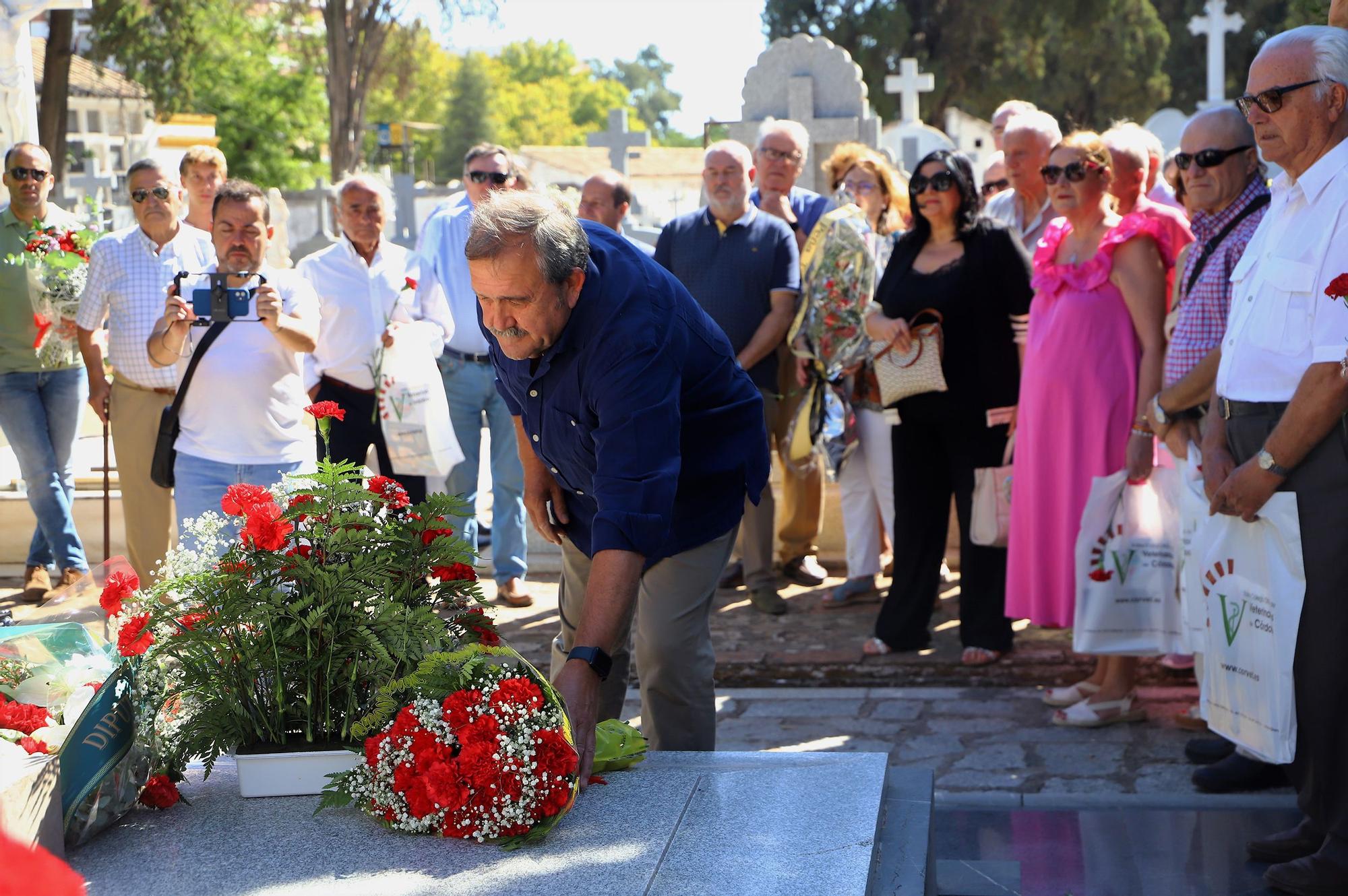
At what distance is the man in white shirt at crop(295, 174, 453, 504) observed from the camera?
6184mm

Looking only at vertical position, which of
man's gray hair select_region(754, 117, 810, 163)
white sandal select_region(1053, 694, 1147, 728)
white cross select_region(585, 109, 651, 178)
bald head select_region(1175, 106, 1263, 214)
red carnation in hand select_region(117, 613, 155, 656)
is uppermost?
white cross select_region(585, 109, 651, 178)

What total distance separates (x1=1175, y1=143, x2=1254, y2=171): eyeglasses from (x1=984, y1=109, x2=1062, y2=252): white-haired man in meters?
1.21

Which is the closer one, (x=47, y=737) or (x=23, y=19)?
(x=47, y=737)

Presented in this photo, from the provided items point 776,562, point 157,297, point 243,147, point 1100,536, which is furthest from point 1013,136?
point 243,147

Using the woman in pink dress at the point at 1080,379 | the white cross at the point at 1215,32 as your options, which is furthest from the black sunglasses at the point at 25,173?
the white cross at the point at 1215,32

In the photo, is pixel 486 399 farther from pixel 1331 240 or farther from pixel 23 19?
pixel 1331 240

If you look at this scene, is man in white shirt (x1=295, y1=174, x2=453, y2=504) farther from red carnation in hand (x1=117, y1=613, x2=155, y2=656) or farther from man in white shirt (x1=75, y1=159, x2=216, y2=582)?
red carnation in hand (x1=117, y1=613, x2=155, y2=656)

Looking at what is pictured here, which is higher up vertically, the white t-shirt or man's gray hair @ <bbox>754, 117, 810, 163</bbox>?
man's gray hair @ <bbox>754, 117, 810, 163</bbox>

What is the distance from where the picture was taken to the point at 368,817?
2814 mm

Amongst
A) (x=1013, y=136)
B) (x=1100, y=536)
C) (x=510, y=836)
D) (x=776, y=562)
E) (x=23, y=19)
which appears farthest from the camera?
(x=23, y=19)

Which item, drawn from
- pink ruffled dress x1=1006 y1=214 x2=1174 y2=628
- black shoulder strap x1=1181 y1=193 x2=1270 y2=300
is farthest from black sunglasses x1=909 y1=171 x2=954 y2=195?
black shoulder strap x1=1181 y1=193 x2=1270 y2=300

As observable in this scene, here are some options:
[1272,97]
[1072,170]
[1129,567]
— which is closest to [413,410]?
[1072,170]

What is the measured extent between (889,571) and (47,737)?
4.98 m

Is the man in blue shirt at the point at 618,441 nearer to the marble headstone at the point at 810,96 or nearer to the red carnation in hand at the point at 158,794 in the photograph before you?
the red carnation in hand at the point at 158,794
